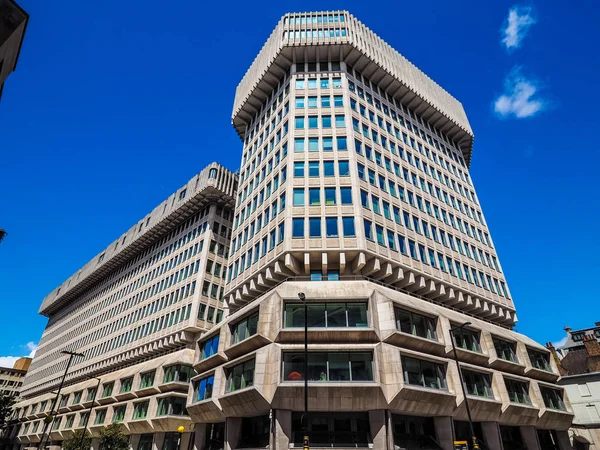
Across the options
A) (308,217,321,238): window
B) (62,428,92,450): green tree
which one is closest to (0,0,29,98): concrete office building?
(308,217,321,238): window

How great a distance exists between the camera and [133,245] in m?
70.5

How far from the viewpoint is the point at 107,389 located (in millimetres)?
53812

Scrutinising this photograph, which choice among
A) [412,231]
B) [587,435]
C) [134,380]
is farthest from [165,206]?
[587,435]

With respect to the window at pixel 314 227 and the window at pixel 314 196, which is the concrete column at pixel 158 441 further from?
the window at pixel 314 196

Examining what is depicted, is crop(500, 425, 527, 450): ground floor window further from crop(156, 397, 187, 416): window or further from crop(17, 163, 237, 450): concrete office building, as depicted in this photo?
crop(156, 397, 187, 416): window

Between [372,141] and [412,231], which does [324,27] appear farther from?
[412,231]

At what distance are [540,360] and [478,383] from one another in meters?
13.6

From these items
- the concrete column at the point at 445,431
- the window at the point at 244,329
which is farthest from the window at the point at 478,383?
the window at the point at 244,329

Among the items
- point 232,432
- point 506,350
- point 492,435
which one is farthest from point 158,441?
point 506,350

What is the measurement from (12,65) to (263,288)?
25.9 m

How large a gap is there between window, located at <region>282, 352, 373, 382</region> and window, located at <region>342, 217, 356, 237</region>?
10580 mm

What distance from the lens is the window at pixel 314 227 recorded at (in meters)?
32.7

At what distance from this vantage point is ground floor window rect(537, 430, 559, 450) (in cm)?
3681

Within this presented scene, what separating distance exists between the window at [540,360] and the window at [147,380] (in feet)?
143
